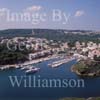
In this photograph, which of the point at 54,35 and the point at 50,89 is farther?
the point at 54,35

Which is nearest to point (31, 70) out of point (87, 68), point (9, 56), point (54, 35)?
point (9, 56)

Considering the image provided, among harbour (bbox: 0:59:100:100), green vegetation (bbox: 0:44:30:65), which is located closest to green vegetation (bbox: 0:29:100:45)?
green vegetation (bbox: 0:44:30:65)

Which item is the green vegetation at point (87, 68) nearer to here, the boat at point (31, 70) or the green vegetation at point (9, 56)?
the boat at point (31, 70)

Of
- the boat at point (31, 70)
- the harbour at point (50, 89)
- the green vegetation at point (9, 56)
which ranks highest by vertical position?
the green vegetation at point (9, 56)

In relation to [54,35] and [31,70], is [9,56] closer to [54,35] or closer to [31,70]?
[31,70]

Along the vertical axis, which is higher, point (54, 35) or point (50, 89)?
point (54, 35)

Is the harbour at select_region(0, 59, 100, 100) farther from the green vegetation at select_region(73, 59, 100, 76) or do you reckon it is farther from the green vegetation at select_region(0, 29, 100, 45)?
the green vegetation at select_region(0, 29, 100, 45)

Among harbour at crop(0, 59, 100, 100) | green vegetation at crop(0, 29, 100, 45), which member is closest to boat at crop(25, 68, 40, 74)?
harbour at crop(0, 59, 100, 100)

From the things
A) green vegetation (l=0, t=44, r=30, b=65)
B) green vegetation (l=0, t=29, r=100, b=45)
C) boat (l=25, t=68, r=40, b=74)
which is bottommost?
boat (l=25, t=68, r=40, b=74)

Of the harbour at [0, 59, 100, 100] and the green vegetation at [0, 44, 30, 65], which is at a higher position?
the green vegetation at [0, 44, 30, 65]

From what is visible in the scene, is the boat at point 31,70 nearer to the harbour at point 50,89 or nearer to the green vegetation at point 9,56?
the harbour at point 50,89

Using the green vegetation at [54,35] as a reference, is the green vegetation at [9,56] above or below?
below

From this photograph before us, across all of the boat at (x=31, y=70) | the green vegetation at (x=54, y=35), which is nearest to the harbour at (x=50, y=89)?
the boat at (x=31, y=70)
